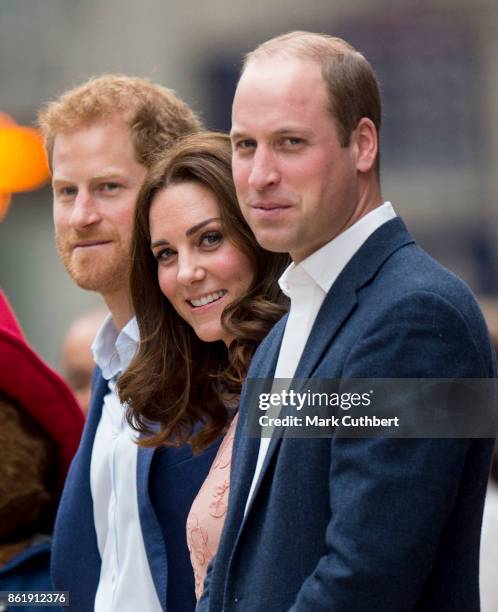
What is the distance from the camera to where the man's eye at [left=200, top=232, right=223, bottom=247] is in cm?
304

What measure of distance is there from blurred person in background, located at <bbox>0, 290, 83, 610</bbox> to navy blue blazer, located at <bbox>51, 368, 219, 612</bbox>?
10cm

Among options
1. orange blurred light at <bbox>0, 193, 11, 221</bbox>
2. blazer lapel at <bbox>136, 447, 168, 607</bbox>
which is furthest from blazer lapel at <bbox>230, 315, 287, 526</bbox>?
orange blurred light at <bbox>0, 193, 11, 221</bbox>

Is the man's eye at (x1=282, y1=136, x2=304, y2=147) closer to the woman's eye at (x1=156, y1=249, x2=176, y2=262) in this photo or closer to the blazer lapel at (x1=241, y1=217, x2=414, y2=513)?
the blazer lapel at (x1=241, y1=217, x2=414, y2=513)

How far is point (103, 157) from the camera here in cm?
345

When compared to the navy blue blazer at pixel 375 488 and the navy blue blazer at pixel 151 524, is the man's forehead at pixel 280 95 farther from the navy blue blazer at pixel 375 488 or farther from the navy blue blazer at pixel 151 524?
the navy blue blazer at pixel 151 524

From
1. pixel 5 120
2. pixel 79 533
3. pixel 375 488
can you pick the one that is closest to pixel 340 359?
pixel 375 488

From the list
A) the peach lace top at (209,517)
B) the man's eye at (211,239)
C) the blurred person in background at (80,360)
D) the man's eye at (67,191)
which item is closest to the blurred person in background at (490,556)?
the peach lace top at (209,517)

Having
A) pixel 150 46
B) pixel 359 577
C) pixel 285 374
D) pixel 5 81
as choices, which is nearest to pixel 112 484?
pixel 285 374

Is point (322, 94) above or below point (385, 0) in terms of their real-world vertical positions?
below

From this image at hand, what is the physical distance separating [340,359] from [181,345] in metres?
0.92

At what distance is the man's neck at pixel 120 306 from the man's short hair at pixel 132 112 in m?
0.34

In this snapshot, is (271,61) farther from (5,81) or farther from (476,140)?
(5,81)

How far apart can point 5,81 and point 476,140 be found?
4.02 meters

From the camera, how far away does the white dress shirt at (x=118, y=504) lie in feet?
10.5
